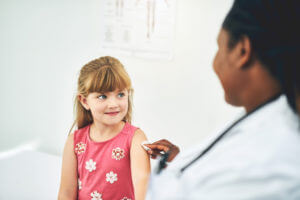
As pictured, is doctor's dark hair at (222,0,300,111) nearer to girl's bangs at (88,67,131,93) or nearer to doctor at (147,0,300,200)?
doctor at (147,0,300,200)

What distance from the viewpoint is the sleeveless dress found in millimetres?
1091

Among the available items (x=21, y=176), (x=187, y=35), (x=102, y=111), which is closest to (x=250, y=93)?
(x=102, y=111)

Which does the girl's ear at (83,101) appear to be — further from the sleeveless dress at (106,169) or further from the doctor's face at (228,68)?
the doctor's face at (228,68)

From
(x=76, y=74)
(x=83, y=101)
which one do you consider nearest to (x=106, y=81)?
(x=83, y=101)

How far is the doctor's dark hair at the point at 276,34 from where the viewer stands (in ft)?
1.72

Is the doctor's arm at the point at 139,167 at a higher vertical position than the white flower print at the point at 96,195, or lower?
higher

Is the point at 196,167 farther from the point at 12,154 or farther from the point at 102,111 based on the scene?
the point at 12,154

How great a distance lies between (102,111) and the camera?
109cm

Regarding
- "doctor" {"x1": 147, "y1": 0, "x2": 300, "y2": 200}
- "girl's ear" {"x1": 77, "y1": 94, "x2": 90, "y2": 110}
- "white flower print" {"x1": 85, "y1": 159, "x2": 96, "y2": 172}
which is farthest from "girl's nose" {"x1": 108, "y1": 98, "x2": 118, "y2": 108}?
"doctor" {"x1": 147, "y1": 0, "x2": 300, "y2": 200}

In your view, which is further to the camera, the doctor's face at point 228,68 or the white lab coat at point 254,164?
the doctor's face at point 228,68

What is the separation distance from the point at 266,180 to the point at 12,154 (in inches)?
75.2

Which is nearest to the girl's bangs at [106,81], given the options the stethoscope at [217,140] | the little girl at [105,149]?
the little girl at [105,149]

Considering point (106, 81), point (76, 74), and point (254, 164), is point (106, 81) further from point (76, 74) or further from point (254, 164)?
point (76, 74)

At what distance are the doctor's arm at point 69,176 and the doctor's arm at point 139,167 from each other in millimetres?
255
